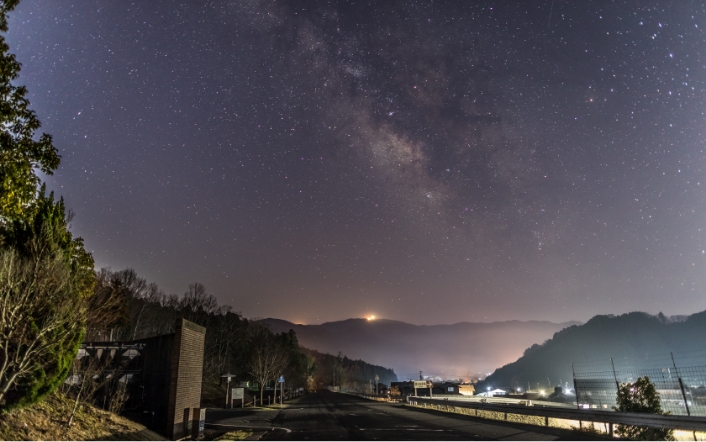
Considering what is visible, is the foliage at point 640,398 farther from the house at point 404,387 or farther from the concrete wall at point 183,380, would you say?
the house at point 404,387

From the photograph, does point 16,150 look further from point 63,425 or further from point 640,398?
point 640,398

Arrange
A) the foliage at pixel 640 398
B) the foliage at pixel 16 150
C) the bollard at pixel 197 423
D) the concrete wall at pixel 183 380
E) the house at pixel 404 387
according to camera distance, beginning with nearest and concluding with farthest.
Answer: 1. the foliage at pixel 16 150
2. the concrete wall at pixel 183 380
3. the bollard at pixel 197 423
4. the foliage at pixel 640 398
5. the house at pixel 404 387

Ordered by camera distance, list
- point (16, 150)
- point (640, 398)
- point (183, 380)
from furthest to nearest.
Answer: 1. point (640, 398)
2. point (183, 380)
3. point (16, 150)

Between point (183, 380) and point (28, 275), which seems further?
point (183, 380)

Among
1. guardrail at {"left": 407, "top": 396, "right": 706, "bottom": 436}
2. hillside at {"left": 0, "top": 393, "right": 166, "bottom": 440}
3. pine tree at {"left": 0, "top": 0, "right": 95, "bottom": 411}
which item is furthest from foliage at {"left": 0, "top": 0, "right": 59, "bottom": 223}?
guardrail at {"left": 407, "top": 396, "right": 706, "bottom": 436}

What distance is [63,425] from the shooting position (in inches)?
500

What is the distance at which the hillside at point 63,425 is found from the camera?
1100 cm

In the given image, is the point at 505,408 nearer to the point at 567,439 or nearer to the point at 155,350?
the point at 567,439

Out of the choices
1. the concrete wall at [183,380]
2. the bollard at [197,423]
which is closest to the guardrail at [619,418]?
the bollard at [197,423]

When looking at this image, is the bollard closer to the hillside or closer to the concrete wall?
the concrete wall

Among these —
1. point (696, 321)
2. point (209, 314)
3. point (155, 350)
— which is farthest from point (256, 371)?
point (696, 321)

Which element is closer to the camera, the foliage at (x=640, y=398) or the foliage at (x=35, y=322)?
the foliage at (x=35, y=322)

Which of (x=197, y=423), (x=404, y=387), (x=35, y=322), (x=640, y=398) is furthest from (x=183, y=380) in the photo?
(x=404, y=387)

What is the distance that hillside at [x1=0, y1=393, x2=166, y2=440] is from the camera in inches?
433
